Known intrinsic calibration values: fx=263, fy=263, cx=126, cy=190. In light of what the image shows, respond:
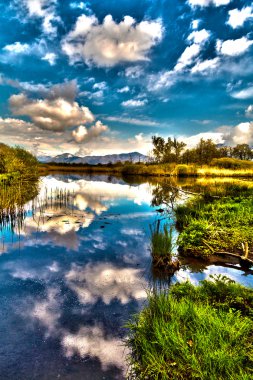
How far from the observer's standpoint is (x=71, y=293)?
8.09 meters

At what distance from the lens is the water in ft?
17.2

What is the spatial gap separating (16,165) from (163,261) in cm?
4565

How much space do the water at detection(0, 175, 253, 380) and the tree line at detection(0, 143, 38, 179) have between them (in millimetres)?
32023

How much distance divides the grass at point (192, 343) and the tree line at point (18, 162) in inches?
1775

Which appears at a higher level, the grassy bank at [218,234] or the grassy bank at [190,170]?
the grassy bank at [190,170]

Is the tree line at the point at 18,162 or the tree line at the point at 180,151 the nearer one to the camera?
the tree line at the point at 18,162

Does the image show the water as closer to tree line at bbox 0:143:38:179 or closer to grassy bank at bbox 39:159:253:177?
tree line at bbox 0:143:38:179

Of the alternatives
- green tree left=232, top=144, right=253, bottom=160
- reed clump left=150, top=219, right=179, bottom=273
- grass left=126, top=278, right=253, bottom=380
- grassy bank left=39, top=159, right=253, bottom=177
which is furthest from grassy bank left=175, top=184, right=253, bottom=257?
green tree left=232, top=144, right=253, bottom=160

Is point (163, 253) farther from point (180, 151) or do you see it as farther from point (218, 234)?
point (180, 151)

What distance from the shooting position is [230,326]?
495 cm

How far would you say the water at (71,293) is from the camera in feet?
17.2

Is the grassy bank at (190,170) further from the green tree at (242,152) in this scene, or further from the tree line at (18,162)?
the green tree at (242,152)

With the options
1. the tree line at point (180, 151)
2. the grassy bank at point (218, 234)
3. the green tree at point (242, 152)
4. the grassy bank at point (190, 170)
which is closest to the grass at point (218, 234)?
the grassy bank at point (218, 234)

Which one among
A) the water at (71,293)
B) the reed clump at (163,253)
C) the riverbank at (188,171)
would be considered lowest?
the water at (71,293)
